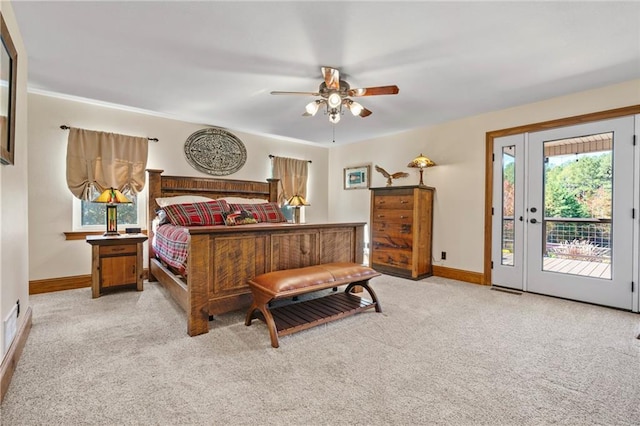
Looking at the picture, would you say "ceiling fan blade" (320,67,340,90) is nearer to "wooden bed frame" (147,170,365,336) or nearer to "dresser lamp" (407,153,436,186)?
"wooden bed frame" (147,170,365,336)

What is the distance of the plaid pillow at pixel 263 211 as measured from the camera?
4.46 meters

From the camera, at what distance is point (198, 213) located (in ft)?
13.0

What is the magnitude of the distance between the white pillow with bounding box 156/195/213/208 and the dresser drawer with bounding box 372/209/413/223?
8.89 ft

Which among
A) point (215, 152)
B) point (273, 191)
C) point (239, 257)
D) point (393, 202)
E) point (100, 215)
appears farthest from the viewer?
point (273, 191)

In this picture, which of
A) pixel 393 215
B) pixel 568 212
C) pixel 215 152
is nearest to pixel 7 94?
pixel 215 152

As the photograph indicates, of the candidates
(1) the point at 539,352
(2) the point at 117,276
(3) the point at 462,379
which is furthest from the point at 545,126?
(2) the point at 117,276

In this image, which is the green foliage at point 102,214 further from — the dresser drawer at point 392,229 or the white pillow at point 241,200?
the dresser drawer at point 392,229

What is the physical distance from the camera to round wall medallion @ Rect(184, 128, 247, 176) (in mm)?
4559

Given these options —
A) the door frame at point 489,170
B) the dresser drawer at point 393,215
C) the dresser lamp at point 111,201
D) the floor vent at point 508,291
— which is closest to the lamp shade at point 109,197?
the dresser lamp at point 111,201

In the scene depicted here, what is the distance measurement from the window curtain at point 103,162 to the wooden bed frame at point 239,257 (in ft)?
3.92

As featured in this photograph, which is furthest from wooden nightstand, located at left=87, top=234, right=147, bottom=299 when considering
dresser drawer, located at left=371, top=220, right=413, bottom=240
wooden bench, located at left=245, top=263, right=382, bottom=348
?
dresser drawer, located at left=371, top=220, right=413, bottom=240

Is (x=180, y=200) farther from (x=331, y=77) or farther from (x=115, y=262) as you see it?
(x=331, y=77)

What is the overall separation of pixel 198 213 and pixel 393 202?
2867 millimetres

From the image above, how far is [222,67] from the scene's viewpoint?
2.74m
